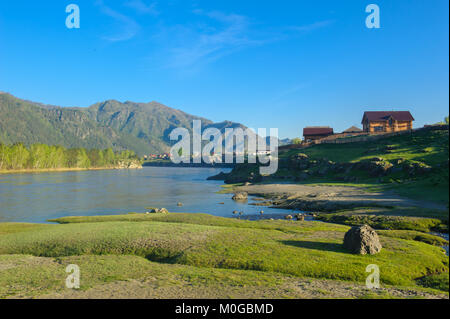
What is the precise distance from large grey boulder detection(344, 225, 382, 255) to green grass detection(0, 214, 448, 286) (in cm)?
84

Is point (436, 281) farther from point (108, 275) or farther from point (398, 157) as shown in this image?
point (398, 157)

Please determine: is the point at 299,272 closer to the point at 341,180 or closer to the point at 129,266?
the point at 129,266

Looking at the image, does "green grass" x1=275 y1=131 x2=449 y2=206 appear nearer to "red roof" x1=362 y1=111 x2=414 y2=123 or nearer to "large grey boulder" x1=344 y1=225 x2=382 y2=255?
"red roof" x1=362 y1=111 x2=414 y2=123

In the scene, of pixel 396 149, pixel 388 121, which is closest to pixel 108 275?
pixel 396 149

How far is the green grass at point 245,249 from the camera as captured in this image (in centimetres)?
2573

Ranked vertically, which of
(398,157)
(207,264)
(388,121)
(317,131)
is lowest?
(207,264)

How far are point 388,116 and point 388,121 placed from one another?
2.53m

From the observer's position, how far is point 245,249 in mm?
30844

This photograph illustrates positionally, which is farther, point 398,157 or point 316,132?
point 316,132

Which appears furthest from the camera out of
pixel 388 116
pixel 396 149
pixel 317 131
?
pixel 317 131

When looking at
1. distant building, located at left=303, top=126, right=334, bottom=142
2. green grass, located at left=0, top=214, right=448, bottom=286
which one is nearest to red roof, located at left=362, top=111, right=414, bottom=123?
distant building, located at left=303, top=126, right=334, bottom=142

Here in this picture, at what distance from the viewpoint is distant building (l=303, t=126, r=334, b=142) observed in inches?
6747

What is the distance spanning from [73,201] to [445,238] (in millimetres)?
85874
